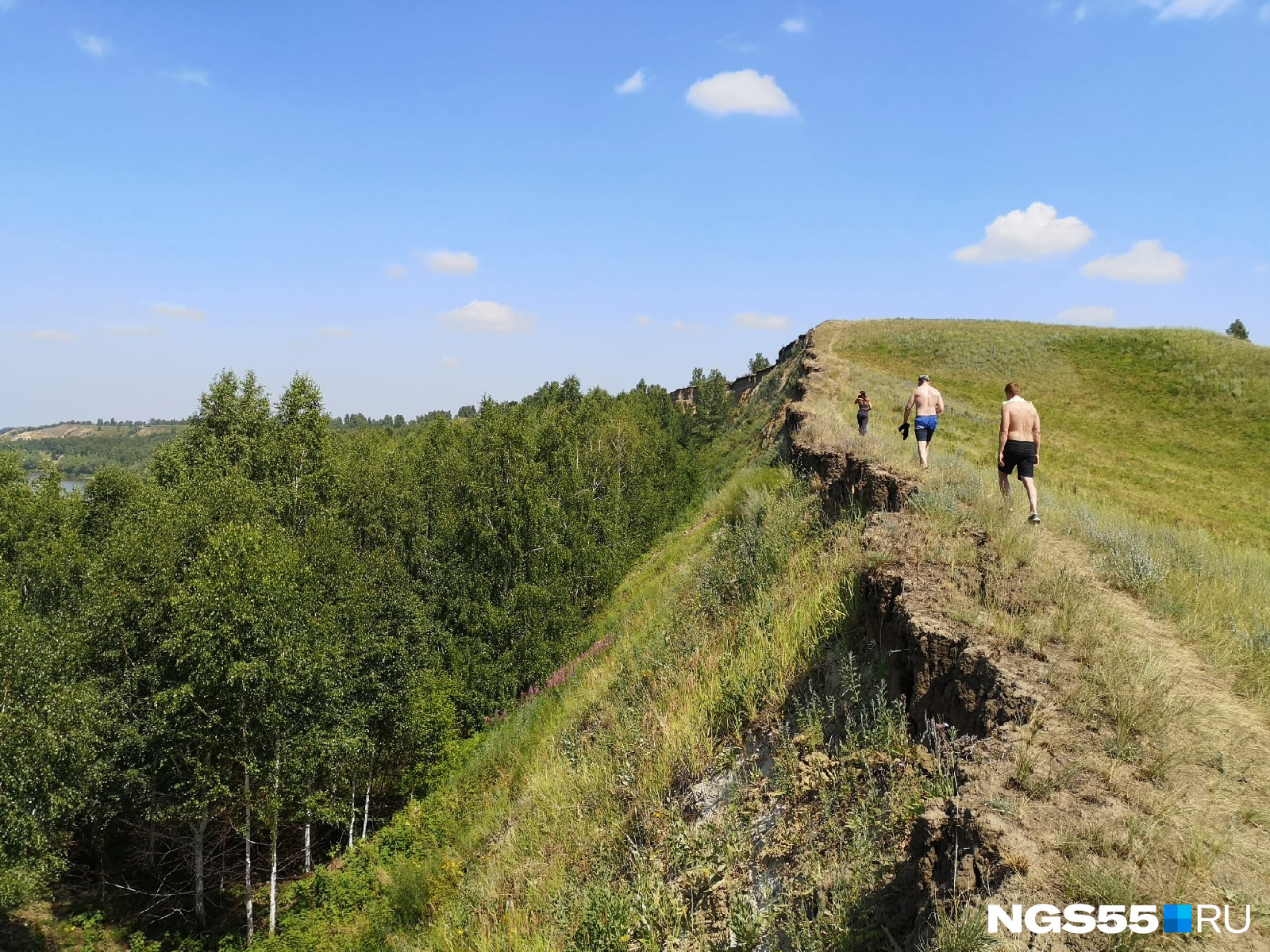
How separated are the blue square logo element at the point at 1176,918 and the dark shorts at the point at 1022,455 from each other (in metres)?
6.69

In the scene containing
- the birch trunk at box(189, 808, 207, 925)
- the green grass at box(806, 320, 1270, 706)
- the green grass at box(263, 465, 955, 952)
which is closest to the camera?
the green grass at box(263, 465, 955, 952)

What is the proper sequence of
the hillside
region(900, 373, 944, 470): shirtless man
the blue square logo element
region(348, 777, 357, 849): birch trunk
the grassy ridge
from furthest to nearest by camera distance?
region(348, 777, 357, 849): birch trunk
the grassy ridge
region(900, 373, 944, 470): shirtless man
the hillside
the blue square logo element

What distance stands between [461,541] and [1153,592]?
95.6 feet

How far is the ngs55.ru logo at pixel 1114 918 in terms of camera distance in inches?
107

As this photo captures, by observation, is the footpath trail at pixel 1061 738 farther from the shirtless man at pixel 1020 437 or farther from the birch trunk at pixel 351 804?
the birch trunk at pixel 351 804

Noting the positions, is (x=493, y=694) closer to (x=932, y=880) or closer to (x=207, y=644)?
(x=207, y=644)

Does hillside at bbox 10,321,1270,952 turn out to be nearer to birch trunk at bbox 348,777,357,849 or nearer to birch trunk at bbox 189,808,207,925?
birch trunk at bbox 189,808,207,925

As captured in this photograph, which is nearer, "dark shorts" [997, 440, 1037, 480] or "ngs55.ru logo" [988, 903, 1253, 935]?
"ngs55.ru logo" [988, 903, 1253, 935]

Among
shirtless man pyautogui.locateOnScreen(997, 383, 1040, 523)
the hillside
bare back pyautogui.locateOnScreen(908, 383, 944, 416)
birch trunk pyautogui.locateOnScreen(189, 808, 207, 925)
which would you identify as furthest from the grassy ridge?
birch trunk pyautogui.locateOnScreen(189, 808, 207, 925)

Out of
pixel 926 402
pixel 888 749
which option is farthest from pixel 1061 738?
pixel 926 402

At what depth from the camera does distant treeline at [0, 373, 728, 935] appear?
17.3 m

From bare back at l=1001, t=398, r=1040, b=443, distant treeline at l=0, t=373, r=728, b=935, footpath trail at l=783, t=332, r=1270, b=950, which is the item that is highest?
bare back at l=1001, t=398, r=1040, b=443

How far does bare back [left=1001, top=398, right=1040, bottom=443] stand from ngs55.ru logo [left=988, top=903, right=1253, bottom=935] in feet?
22.8

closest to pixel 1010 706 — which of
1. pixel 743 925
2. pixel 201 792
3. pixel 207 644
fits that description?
pixel 743 925
